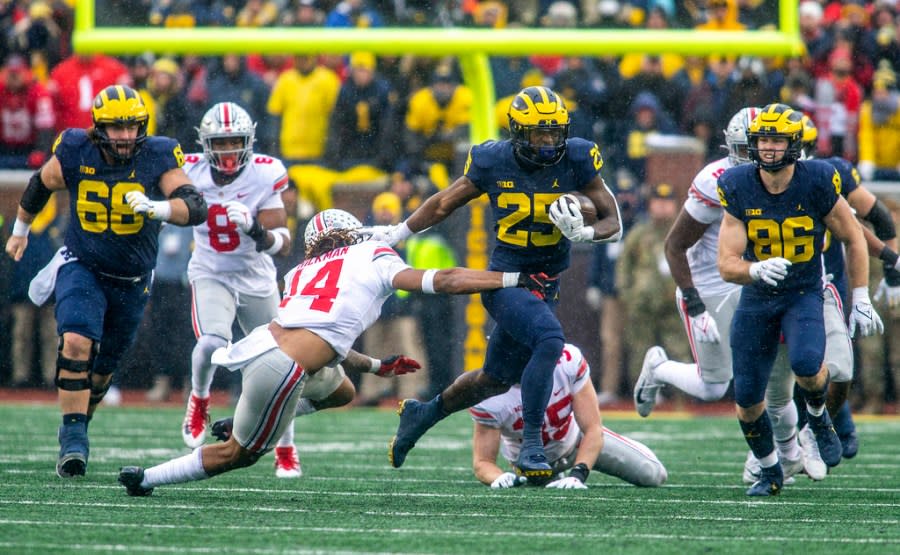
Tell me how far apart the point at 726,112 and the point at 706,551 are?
8.23m

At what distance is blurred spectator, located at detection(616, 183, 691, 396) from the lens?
12484 millimetres

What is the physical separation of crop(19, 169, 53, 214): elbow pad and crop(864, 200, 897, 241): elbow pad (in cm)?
408

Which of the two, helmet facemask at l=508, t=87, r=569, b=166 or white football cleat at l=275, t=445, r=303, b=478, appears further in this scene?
white football cleat at l=275, t=445, r=303, b=478

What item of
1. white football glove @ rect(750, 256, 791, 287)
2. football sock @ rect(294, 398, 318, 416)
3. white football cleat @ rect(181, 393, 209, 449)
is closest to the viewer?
white football glove @ rect(750, 256, 791, 287)

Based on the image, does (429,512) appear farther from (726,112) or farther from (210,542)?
(726,112)

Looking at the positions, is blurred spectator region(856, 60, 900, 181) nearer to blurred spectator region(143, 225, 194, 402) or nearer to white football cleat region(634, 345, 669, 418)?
white football cleat region(634, 345, 669, 418)

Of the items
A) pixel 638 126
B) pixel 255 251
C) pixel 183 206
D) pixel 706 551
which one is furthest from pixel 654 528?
pixel 638 126

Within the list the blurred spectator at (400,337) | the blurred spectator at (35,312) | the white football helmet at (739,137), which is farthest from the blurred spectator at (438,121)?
the white football helmet at (739,137)

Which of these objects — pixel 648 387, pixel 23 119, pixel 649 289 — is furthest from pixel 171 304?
pixel 648 387

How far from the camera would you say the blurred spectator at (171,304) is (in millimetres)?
12875

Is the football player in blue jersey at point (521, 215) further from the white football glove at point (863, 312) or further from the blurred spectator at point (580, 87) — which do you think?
the blurred spectator at point (580, 87)

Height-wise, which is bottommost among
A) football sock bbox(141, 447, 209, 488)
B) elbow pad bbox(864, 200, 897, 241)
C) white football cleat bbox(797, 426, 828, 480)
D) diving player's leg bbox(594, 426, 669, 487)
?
white football cleat bbox(797, 426, 828, 480)

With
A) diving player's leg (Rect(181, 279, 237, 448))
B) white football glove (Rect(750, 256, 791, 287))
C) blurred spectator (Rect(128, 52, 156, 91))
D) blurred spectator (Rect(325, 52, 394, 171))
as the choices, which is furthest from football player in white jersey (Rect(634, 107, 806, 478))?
blurred spectator (Rect(128, 52, 156, 91))

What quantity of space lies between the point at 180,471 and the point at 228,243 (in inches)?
94.7
